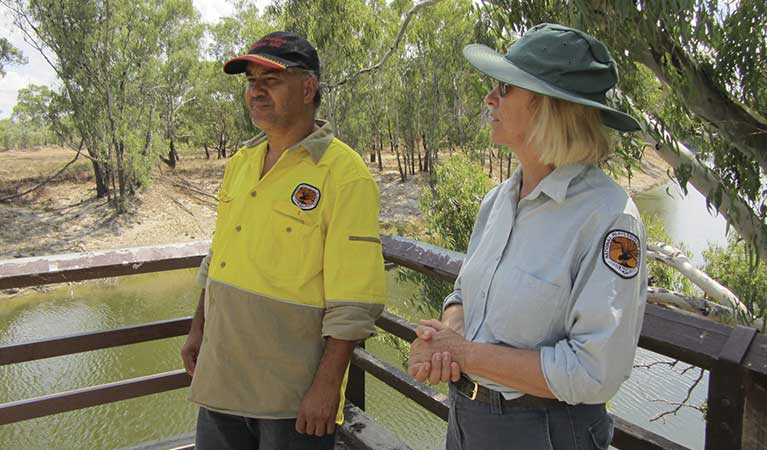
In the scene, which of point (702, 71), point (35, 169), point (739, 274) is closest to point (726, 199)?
point (702, 71)

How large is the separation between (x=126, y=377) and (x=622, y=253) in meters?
10.8

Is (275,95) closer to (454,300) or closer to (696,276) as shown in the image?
(454,300)

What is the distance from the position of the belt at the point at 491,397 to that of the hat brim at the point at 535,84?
476mm

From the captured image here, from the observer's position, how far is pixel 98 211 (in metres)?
17.8

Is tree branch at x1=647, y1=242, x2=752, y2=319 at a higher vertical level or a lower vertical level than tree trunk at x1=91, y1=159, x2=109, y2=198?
higher

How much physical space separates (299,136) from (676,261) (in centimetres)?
657

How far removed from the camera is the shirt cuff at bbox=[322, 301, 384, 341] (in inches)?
54.0

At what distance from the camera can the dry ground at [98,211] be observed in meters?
16.1

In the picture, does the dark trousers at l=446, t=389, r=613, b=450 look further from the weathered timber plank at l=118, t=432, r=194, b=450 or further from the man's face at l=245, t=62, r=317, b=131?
the weathered timber plank at l=118, t=432, r=194, b=450

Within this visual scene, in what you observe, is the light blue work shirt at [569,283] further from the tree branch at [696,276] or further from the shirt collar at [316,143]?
the tree branch at [696,276]

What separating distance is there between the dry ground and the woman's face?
15.8 meters

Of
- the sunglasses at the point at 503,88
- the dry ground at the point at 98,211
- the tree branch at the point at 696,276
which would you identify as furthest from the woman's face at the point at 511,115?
the dry ground at the point at 98,211

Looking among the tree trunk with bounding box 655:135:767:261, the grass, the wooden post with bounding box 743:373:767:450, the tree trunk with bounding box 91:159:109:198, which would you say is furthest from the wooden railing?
the grass

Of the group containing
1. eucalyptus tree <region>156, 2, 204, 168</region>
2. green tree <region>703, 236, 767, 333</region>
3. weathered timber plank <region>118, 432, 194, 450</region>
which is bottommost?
green tree <region>703, 236, 767, 333</region>
